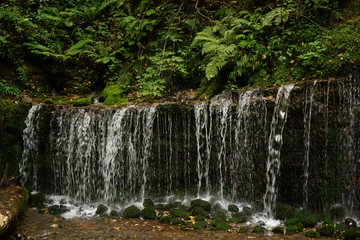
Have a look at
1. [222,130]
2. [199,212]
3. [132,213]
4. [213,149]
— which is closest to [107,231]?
[132,213]

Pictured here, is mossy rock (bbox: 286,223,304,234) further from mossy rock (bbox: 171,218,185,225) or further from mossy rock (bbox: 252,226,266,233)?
mossy rock (bbox: 171,218,185,225)

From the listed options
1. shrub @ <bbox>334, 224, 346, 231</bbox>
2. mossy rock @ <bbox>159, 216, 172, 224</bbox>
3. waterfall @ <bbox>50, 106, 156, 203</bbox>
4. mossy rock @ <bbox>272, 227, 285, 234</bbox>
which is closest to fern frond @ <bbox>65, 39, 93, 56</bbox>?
waterfall @ <bbox>50, 106, 156, 203</bbox>

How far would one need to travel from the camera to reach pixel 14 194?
6.35 m

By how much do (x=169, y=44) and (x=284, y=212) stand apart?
7972 mm

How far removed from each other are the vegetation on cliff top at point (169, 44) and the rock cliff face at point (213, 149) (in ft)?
3.36

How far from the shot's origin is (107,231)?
6023 mm

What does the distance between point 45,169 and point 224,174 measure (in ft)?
19.6

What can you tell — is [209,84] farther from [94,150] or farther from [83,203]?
[83,203]

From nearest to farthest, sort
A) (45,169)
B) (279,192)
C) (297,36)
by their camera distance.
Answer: (279,192)
(297,36)
(45,169)

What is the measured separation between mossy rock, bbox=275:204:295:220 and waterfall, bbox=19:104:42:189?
7.63 metres

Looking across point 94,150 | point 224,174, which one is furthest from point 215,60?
point 94,150

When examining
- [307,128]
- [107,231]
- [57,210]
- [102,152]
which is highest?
[307,128]

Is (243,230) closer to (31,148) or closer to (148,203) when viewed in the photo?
(148,203)

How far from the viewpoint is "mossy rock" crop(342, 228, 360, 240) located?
5034 mm
